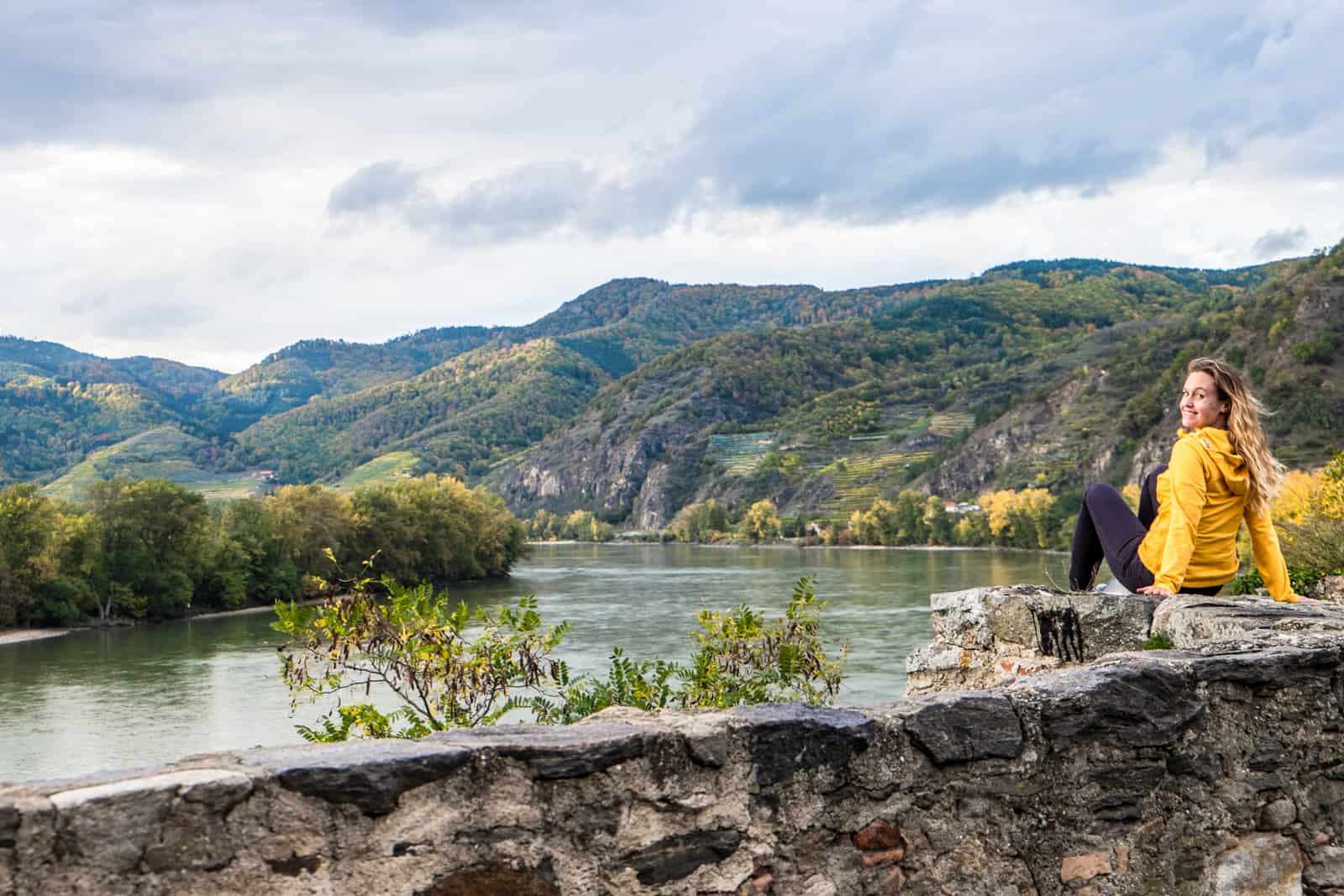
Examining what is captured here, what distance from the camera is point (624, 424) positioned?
195 meters

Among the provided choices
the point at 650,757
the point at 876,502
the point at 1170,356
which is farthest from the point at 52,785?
the point at 1170,356

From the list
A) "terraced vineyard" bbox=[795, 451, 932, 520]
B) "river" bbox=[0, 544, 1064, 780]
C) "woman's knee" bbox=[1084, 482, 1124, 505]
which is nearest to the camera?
"woman's knee" bbox=[1084, 482, 1124, 505]

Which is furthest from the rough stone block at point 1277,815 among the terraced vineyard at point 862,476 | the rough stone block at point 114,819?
the terraced vineyard at point 862,476

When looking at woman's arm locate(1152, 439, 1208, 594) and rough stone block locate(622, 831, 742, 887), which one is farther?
woman's arm locate(1152, 439, 1208, 594)

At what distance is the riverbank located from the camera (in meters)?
41.1

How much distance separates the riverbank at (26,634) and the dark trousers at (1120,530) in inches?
1711

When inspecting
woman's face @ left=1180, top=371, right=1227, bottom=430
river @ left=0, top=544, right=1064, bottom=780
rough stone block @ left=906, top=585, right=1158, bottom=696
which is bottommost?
river @ left=0, top=544, right=1064, bottom=780

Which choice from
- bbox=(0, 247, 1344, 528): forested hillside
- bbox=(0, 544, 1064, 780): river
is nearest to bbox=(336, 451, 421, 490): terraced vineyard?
bbox=(0, 247, 1344, 528): forested hillside

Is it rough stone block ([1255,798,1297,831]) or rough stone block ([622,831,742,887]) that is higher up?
rough stone block ([622,831,742,887])

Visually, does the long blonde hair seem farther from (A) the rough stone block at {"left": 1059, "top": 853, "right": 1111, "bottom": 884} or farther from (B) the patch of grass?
(A) the rough stone block at {"left": 1059, "top": 853, "right": 1111, "bottom": 884}

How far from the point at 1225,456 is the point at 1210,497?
18 centimetres

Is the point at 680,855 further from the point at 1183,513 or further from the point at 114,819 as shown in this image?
the point at 1183,513

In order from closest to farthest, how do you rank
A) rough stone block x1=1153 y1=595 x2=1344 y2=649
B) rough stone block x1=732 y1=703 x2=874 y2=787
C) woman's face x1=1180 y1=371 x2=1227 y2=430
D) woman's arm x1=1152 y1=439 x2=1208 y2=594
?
rough stone block x1=732 y1=703 x2=874 y2=787
rough stone block x1=1153 y1=595 x2=1344 y2=649
woman's arm x1=1152 y1=439 x2=1208 y2=594
woman's face x1=1180 y1=371 x2=1227 y2=430

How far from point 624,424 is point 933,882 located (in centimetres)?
19213
